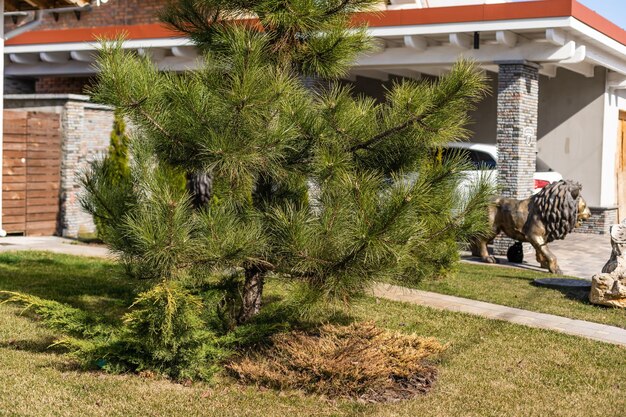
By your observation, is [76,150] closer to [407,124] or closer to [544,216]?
[544,216]

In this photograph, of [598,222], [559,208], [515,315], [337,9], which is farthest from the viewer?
[598,222]

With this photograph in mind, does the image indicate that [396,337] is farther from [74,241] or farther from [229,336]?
[74,241]

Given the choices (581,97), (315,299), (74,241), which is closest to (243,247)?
(315,299)

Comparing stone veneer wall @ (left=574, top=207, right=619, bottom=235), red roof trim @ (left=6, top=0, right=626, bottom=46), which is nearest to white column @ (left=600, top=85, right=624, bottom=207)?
stone veneer wall @ (left=574, top=207, right=619, bottom=235)

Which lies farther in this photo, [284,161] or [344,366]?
[284,161]

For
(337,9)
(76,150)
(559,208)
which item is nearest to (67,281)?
(337,9)

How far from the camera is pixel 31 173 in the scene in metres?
15.3

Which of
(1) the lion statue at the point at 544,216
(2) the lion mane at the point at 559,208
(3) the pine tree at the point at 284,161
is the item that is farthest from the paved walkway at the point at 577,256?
(3) the pine tree at the point at 284,161

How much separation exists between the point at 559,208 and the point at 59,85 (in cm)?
1323

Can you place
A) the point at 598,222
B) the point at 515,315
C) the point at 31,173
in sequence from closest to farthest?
the point at 515,315 < the point at 31,173 < the point at 598,222

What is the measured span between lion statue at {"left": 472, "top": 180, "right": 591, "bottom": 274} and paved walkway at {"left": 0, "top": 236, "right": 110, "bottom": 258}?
604 cm

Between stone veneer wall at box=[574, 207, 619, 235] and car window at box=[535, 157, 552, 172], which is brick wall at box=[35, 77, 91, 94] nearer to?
car window at box=[535, 157, 552, 172]

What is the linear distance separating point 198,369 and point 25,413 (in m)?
1.34

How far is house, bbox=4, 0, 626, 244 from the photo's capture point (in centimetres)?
1398
